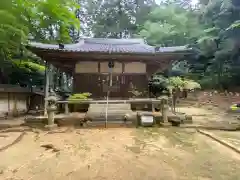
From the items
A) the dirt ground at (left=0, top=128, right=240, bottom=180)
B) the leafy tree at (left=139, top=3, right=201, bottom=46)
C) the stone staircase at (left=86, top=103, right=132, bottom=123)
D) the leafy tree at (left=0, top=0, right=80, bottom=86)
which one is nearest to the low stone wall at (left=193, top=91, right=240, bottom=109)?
the leafy tree at (left=139, top=3, right=201, bottom=46)

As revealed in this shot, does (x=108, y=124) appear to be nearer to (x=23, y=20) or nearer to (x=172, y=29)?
(x=23, y=20)

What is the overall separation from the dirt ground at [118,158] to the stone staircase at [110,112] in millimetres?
1807

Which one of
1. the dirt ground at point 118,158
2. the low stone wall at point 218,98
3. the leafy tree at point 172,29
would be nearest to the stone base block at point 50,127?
the dirt ground at point 118,158

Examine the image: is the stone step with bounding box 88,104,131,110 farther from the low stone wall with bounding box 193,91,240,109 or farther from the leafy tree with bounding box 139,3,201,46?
the leafy tree with bounding box 139,3,201,46

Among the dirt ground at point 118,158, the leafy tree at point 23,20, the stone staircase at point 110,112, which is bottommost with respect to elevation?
the dirt ground at point 118,158

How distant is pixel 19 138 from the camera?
6059mm

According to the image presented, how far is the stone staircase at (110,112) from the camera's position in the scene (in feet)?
27.1

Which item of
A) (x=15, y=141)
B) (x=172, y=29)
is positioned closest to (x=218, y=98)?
(x=172, y=29)

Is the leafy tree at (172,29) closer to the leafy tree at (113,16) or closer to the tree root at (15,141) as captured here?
the leafy tree at (113,16)

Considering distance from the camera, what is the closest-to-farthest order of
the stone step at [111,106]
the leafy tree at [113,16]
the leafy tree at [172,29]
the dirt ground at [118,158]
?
1. the dirt ground at [118,158]
2. the stone step at [111,106]
3. the leafy tree at [172,29]
4. the leafy tree at [113,16]

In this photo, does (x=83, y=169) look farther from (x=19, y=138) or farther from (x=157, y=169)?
(x=19, y=138)

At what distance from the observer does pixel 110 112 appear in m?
8.70

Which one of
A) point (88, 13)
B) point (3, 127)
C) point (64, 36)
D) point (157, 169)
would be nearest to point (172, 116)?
point (157, 169)

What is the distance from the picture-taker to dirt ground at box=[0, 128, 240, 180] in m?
3.42
